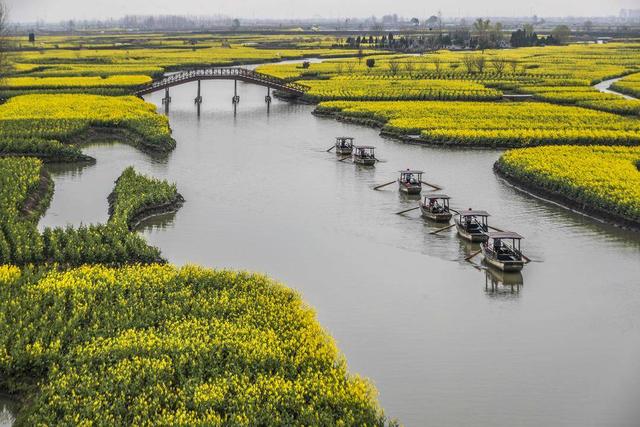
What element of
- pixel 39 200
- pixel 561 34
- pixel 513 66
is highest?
pixel 561 34

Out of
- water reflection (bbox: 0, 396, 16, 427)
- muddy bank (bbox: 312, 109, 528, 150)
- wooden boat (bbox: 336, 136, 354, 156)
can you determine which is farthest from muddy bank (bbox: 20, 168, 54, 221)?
muddy bank (bbox: 312, 109, 528, 150)

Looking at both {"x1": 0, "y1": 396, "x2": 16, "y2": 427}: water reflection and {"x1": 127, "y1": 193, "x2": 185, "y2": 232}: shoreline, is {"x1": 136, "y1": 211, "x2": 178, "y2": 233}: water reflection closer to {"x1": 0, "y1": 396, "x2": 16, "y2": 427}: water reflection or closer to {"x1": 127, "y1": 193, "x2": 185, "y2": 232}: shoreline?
{"x1": 127, "y1": 193, "x2": 185, "y2": 232}: shoreline

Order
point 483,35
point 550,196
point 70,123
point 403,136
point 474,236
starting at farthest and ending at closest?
1. point 483,35
2. point 403,136
3. point 70,123
4. point 550,196
5. point 474,236

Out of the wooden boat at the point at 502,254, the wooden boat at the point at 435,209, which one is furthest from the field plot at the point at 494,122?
the wooden boat at the point at 502,254

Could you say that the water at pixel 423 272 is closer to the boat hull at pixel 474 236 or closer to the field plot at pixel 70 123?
the boat hull at pixel 474 236

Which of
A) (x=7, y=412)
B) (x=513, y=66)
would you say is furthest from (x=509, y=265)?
(x=513, y=66)

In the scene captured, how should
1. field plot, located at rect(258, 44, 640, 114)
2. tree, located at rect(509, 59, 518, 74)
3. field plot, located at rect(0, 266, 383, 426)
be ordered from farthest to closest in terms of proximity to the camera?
tree, located at rect(509, 59, 518, 74) < field plot, located at rect(258, 44, 640, 114) < field plot, located at rect(0, 266, 383, 426)

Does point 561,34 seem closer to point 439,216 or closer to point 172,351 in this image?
point 439,216
